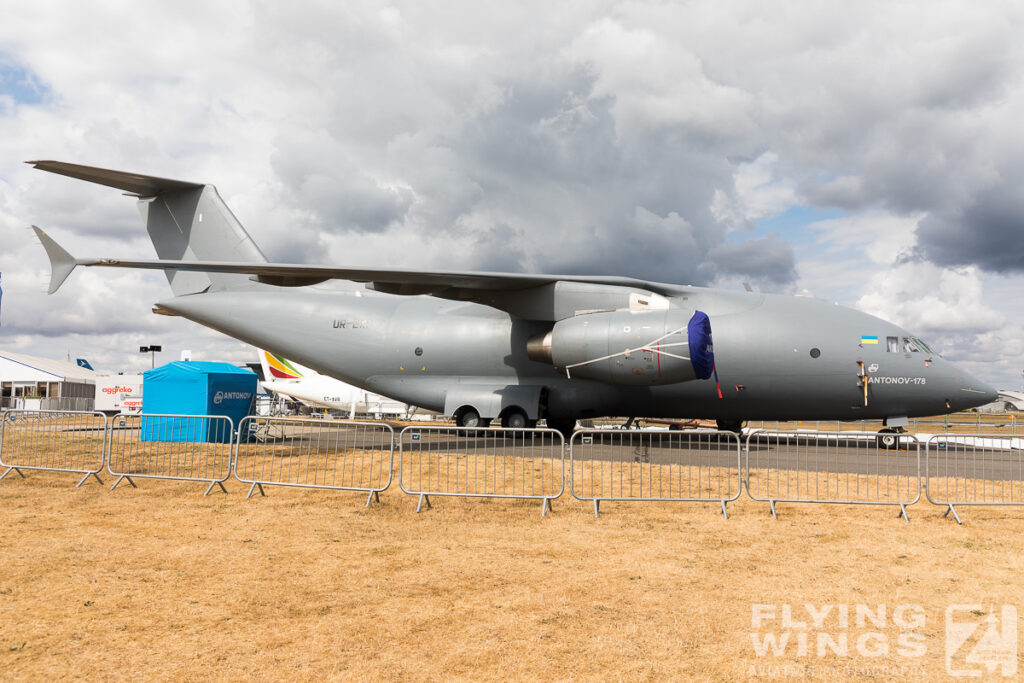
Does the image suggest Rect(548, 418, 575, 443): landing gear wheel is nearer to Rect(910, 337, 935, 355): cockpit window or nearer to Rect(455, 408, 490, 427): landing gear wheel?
Rect(455, 408, 490, 427): landing gear wheel

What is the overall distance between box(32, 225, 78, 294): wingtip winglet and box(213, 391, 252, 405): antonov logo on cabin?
402 centimetres

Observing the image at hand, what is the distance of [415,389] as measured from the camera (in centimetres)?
1667

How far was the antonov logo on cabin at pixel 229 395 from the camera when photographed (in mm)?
15086

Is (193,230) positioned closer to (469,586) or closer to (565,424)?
(565,424)

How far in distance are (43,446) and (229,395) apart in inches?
167

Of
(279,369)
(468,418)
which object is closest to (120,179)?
(468,418)

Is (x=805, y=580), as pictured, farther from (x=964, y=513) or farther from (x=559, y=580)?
(x=964, y=513)

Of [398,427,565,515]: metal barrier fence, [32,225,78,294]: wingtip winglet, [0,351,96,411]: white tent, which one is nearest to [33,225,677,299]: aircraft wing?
[32,225,78,294]: wingtip winglet

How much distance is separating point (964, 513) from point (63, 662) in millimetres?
9268

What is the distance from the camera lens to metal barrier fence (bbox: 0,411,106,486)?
1006 centimetres

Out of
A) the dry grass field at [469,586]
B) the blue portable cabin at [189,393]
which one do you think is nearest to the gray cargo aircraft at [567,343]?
the blue portable cabin at [189,393]

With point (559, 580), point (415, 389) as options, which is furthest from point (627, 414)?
point (559, 580)

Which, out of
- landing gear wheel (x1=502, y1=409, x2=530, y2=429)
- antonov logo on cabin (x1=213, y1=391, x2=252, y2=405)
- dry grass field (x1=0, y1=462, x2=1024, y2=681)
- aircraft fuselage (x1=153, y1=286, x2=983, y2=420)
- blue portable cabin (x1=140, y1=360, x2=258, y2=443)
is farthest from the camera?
landing gear wheel (x1=502, y1=409, x2=530, y2=429)

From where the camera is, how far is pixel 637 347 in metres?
12.8
